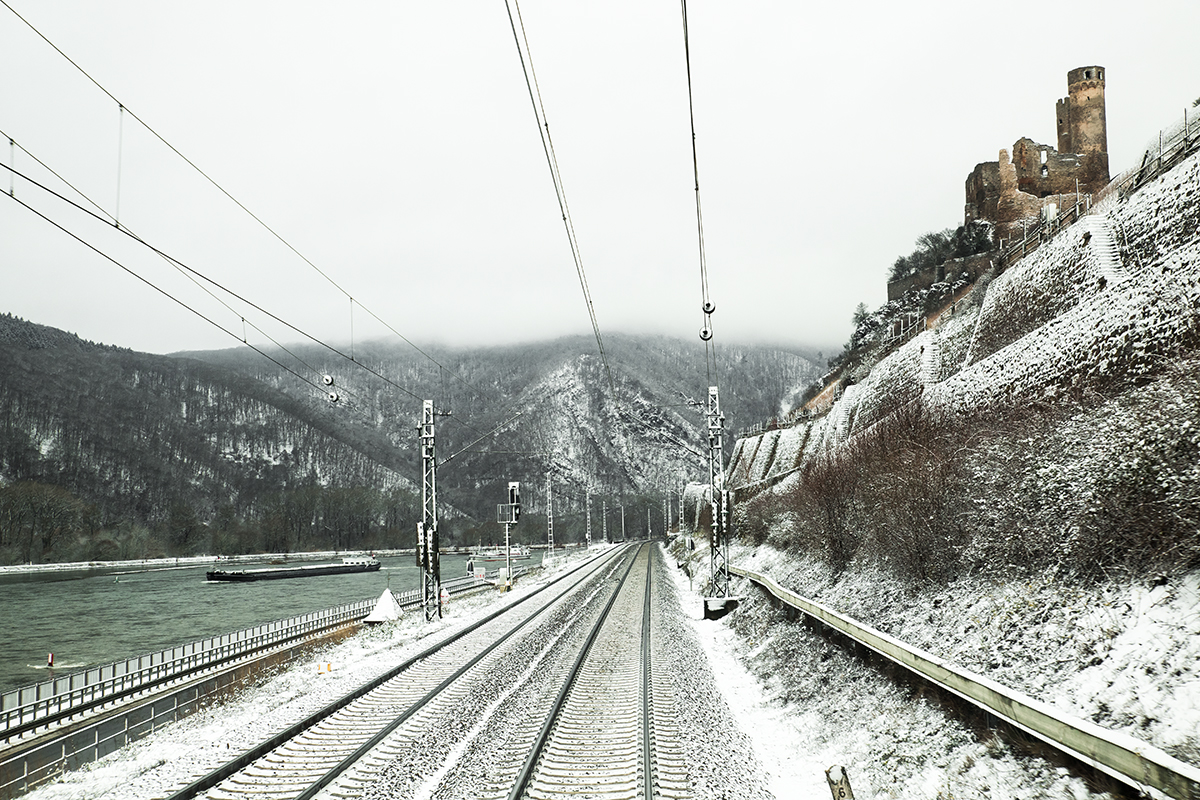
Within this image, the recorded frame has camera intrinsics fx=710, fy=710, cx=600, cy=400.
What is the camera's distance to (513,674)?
15586 mm

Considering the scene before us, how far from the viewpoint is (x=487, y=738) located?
1054 cm

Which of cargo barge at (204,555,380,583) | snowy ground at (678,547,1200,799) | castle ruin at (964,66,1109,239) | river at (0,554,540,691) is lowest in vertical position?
cargo barge at (204,555,380,583)

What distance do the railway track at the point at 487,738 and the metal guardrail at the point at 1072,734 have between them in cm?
329

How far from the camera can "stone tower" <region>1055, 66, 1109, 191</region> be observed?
62.3 meters

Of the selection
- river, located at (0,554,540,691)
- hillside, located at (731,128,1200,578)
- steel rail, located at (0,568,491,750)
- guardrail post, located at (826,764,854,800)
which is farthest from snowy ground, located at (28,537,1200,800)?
river, located at (0,554,540,691)

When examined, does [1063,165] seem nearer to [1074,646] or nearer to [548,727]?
[1074,646]

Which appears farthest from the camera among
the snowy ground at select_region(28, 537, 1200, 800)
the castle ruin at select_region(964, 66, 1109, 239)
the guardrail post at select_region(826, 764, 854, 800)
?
the castle ruin at select_region(964, 66, 1109, 239)

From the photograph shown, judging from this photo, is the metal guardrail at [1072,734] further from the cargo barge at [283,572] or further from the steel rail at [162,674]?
the cargo barge at [283,572]

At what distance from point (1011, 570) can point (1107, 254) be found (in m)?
16.3

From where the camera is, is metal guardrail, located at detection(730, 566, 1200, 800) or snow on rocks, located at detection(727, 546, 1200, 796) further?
snow on rocks, located at detection(727, 546, 1200, 796)

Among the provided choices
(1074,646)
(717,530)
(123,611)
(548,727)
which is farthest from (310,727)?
(123,611)

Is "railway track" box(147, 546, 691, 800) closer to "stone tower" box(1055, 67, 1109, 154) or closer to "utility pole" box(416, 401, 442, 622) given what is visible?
"utility pole" box(416, 401, 442, 622)

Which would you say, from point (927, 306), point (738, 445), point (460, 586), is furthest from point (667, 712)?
point (738, 445)

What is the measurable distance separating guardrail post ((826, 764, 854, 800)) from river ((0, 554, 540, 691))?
33.4 metres
